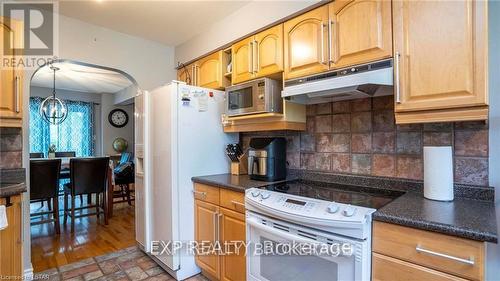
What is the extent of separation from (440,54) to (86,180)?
400 cm

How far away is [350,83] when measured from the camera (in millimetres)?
1414

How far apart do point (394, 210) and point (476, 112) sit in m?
0.58

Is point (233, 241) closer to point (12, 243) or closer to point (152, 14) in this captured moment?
point (12, 243)

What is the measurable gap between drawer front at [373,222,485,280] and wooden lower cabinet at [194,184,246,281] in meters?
0.92

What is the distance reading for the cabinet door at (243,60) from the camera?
213 centimetres

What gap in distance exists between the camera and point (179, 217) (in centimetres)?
213

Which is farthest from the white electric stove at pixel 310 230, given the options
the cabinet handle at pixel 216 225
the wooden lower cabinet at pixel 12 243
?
the wooden lower cabinet at pixel 12 243

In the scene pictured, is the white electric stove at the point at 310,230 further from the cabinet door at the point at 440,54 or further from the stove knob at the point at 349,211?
the cabinet door at the point at 440,54

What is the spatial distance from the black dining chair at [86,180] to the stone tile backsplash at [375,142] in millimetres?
2775

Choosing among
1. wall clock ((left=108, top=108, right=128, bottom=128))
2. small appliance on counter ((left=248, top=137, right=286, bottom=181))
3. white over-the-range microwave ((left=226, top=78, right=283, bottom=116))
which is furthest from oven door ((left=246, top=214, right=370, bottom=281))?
wall clock ((left=108, top=108, right=128, bottom=128))

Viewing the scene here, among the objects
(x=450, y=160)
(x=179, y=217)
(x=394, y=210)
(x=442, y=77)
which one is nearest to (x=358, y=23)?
(x=442, y=77)

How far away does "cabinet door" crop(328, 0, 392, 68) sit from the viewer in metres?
1.41

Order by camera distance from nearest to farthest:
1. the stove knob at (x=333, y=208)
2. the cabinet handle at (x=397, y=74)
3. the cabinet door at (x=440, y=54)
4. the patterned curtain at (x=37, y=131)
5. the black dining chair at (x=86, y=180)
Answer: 1. the cabinet door at (x=440, y=54)
2. the stove knob at (x=333, y=208)
3. the cabinet handle at (x=397, y=74)
4. the black dining chair at (x=86, y=180)
5. the patterned curtain at (x=37, y=131)

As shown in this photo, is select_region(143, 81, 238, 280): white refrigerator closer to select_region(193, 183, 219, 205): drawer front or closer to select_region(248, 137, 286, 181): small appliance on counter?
select_region(193, 183, 219, 205): drawer front
